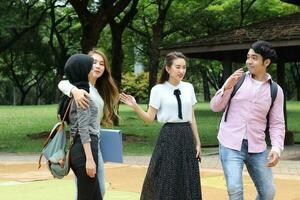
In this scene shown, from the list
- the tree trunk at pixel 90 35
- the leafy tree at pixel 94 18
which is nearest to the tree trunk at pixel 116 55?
the leafy tree at pixel 94 18

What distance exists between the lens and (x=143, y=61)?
164ft

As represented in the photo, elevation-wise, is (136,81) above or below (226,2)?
below

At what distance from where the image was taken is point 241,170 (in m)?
5.32

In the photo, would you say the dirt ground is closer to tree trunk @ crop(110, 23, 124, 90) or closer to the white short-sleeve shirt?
the white short-sleeve shirt

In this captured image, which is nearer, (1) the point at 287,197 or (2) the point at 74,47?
(1) the point at 287,197

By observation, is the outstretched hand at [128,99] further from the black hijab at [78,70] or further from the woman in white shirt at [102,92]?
the black hijab at [78,70]

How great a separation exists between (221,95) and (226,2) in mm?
26515

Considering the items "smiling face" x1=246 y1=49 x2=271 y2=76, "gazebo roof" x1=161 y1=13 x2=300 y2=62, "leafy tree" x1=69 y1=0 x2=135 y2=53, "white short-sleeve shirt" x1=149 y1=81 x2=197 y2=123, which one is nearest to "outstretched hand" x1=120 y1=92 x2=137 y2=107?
"white short-sleeve shirt" x1=149 y1=81 x2=197 y2=123

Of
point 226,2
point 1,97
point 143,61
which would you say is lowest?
point 1,97

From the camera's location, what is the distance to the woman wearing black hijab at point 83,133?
473 centimetres

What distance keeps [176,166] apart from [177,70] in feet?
2.91

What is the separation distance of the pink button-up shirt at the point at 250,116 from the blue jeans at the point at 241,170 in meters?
0.05

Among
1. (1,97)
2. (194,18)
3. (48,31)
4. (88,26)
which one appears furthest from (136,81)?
(88,26)

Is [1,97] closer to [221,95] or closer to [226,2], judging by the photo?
[226,2]
